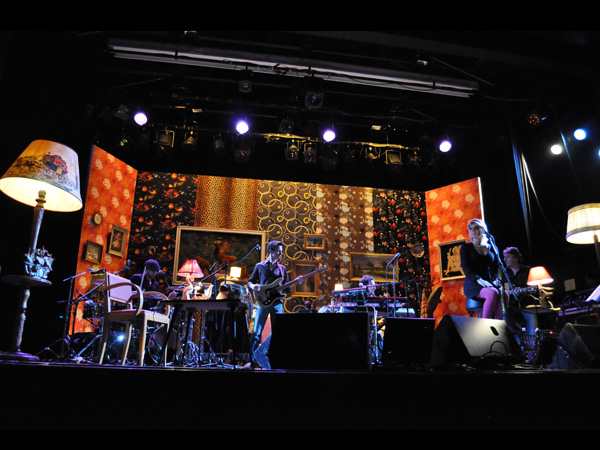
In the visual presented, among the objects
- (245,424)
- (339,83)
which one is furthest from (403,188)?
(245,424)

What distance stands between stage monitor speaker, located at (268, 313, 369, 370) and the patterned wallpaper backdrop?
572 centimetres

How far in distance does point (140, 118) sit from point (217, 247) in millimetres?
2648

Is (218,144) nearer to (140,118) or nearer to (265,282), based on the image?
(140,118)

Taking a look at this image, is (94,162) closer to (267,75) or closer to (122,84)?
(122,84)

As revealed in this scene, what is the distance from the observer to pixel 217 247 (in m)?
8.55

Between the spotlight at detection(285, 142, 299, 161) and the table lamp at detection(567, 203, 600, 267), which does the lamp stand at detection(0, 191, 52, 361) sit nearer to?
the table lamp at detection(567, 203, 600, 267)

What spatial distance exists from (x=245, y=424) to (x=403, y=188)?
8.13 metres

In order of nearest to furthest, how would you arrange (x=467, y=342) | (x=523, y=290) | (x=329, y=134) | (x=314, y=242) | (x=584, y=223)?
(x=467, y=342) → (x=584, y=223) → (x=523, y=290) → (x=329, y=134) → (x=314, y=242)

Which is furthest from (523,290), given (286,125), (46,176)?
(46,176)

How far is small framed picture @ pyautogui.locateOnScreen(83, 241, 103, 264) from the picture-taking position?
7300 mm

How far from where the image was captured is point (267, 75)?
7.77 m

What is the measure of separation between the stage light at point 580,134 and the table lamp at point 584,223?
2953mm

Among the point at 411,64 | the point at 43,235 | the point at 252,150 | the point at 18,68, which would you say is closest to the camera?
the point at 18,68

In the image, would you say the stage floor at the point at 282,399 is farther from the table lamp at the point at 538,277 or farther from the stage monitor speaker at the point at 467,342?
the table lamp at the point at 538,277
